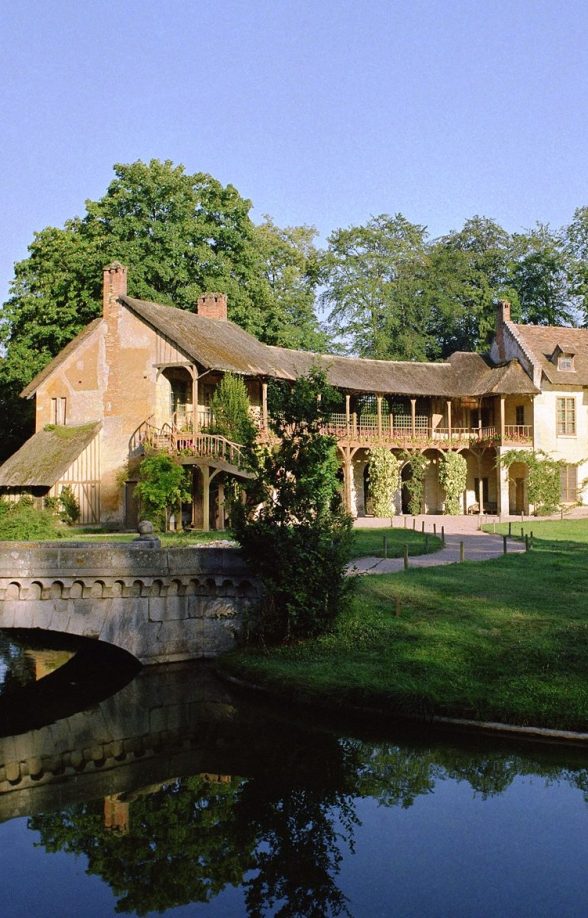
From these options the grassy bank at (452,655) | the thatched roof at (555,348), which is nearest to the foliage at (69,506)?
the grassy bank at (452,655)

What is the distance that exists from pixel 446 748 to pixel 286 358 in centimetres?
2678

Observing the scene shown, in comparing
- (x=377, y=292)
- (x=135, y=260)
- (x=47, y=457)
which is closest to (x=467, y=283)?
(x=377, y=292)

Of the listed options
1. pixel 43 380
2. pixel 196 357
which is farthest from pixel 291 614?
pixel 43 380

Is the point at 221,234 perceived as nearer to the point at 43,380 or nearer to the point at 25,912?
the point at 43,380

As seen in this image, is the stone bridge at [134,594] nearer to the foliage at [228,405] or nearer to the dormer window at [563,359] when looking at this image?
the foliage at [228,405]

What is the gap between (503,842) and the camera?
29.8ft

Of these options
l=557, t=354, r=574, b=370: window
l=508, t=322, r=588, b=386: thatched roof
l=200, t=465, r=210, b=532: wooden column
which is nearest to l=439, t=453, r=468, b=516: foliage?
l=508, t=322, r=588, b=386: thatched roof

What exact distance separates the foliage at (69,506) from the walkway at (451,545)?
32.8 feet

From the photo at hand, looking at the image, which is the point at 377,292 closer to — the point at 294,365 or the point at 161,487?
the point at 294,365

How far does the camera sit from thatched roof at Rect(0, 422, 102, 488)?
30891 millimetres

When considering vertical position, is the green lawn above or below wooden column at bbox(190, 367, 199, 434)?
below

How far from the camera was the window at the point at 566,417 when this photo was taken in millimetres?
40750

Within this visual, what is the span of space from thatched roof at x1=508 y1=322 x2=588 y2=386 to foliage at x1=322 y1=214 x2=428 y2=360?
9927 mm

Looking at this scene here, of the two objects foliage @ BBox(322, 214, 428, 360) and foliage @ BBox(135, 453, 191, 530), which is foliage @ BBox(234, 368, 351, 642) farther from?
foliage @ BBox(322, 214, 428, 360)
